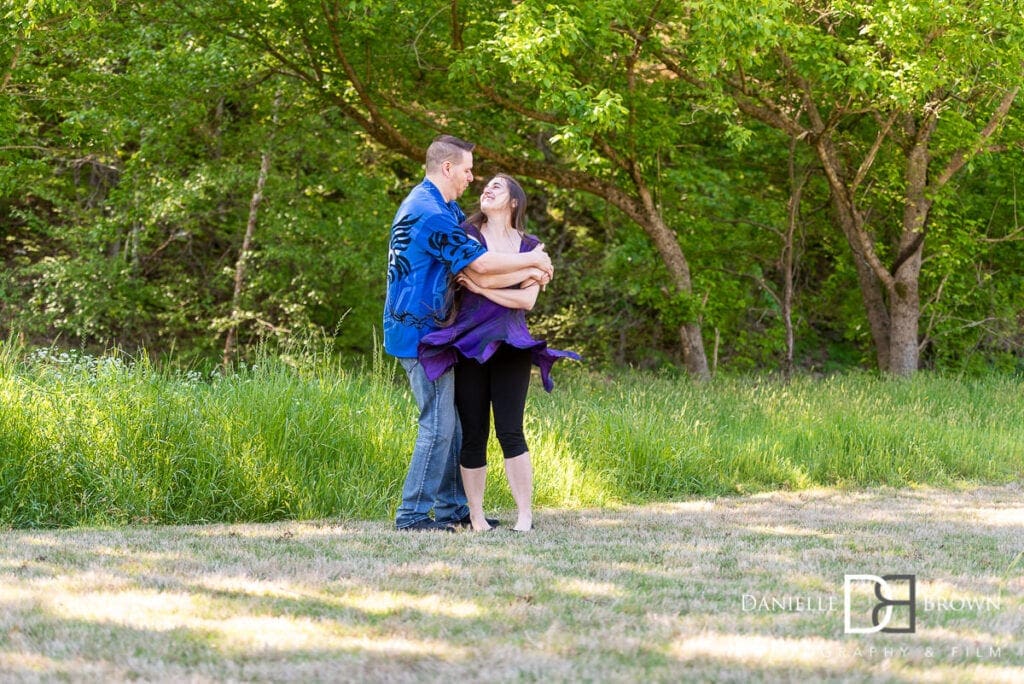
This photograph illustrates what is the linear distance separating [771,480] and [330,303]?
10293 mm

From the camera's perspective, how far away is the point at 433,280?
227 inches

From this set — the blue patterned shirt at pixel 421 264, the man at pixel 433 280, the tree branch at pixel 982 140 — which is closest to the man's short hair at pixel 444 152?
the man at pixel 433 280

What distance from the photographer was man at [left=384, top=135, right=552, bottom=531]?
18.6 feet

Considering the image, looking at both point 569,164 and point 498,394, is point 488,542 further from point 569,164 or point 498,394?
point 569,164

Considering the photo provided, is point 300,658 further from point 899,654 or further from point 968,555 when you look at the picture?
point 968,555

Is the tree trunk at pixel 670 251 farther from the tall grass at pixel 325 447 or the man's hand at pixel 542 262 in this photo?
the man's hand at pixel 542 262

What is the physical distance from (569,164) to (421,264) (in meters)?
12.1

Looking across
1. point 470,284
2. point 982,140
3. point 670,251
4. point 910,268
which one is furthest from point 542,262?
point 910,268

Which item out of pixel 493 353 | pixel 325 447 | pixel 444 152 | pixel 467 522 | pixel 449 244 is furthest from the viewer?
pixel 325 447

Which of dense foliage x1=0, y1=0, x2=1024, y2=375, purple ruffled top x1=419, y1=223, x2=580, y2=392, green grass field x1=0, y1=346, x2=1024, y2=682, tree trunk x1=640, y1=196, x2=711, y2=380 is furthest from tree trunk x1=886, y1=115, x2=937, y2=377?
purple ruffled top x1=419, y1=223, x2=580, y2=392

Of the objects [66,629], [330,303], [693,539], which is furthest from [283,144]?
[66,629]

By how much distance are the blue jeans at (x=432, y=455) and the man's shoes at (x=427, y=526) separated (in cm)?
2

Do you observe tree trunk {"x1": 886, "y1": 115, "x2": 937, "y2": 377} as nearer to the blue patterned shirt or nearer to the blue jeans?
the blue jeans

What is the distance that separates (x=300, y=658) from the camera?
345cm
